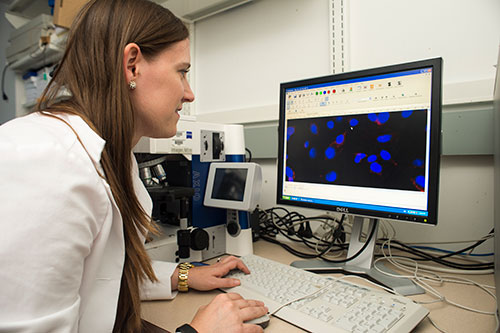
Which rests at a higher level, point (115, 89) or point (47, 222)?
point (115, 89)

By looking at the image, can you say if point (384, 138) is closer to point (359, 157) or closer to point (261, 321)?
point (359, 157)

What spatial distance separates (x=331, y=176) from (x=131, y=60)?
0.59m

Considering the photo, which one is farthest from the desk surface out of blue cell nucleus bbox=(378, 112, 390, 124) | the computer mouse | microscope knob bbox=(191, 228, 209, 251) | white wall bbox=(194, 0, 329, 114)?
white wall bbox=(194, 0, 329, 114)

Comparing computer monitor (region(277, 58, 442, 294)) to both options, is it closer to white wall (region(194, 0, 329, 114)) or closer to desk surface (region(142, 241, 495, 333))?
desk surface (region(142, 241, 495, 333))

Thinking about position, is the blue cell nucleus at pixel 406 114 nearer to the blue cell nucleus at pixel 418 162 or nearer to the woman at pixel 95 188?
the blue cell nucleus at pixel 418 162

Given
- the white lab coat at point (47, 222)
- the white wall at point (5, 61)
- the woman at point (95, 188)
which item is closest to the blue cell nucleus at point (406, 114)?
the woman at point (95, 188)

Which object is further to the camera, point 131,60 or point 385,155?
point 385,155

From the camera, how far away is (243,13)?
153cm

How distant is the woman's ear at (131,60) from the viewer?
1.94 ft

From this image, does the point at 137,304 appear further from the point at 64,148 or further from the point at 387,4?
the point at 387,4

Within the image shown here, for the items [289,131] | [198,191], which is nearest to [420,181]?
[289,131]

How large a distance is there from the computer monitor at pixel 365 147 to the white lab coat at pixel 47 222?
0.59 meters

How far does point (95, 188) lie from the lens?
465 millimetres

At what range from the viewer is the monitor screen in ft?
2.46
